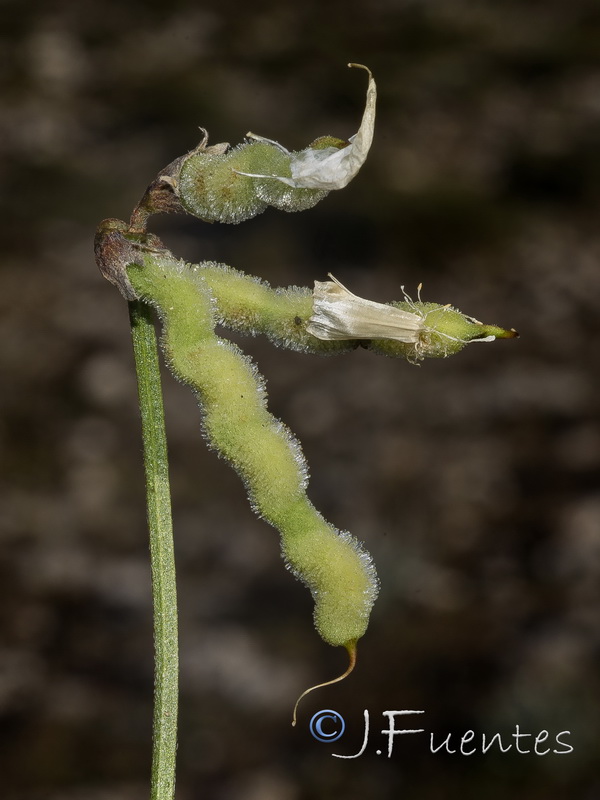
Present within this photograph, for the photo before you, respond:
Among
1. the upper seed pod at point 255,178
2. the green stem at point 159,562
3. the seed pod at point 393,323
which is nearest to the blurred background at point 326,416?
the green stem at point 159,562

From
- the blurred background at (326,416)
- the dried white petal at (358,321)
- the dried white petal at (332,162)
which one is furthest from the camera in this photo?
the blurred background at (326,416)

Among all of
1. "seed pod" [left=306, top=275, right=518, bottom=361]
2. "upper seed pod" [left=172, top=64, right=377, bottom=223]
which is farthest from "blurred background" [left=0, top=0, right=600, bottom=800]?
"upper seed pod" [left=172, top=64, right=377, bottom=223]

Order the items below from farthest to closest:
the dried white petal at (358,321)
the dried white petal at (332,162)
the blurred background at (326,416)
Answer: the blurred background at (326,416) < the dried white petal at (358,321) < the dried white petal at (332,162)

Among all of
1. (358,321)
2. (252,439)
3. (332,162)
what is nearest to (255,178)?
(332,162)

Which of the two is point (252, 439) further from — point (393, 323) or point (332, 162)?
point (332, 162)

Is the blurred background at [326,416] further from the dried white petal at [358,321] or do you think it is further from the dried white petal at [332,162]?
the dried white petal at [332,162]

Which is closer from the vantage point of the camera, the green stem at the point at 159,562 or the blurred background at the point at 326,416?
the green stem at the point at 159,562

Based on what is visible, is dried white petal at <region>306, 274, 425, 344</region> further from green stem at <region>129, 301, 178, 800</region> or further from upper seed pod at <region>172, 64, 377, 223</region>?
green stem at <region>129, 301, 178, 800</region>
